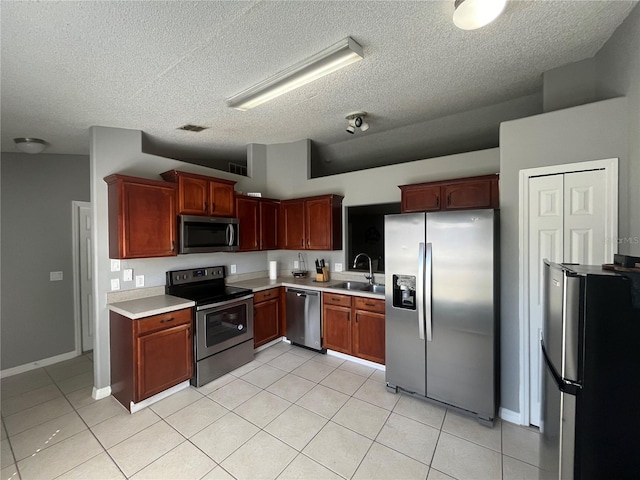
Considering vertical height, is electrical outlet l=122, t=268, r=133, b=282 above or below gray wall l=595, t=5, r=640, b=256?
below

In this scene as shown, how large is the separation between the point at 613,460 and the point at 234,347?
306 cm

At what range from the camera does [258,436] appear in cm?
210

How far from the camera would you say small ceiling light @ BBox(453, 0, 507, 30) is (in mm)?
1436

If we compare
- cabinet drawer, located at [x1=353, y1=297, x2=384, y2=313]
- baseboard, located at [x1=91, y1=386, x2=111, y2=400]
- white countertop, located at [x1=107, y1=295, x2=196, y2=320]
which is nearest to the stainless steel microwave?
white countertop, located at [x1=107, y1=295, x2=196, y2=320]

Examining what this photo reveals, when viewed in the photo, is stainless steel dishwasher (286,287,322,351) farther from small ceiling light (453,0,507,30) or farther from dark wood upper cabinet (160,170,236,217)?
small ceiling light (453,0,507,30)

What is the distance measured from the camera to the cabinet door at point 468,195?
266 centimetres

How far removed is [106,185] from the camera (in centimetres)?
279

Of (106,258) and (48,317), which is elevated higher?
(106,258)

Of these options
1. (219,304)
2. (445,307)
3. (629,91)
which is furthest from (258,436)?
(629,91)

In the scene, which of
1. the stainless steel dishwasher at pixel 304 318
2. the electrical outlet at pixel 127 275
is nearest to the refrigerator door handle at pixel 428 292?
the stainless steel dishwasher at pixel 304 318

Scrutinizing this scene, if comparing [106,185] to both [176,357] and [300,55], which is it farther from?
[300,55]

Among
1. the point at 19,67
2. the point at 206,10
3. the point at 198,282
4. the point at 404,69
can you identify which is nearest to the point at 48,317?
the point at 198,282

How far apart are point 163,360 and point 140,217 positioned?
4.75 feet

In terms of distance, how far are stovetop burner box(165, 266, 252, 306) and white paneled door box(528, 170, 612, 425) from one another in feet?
9.65
